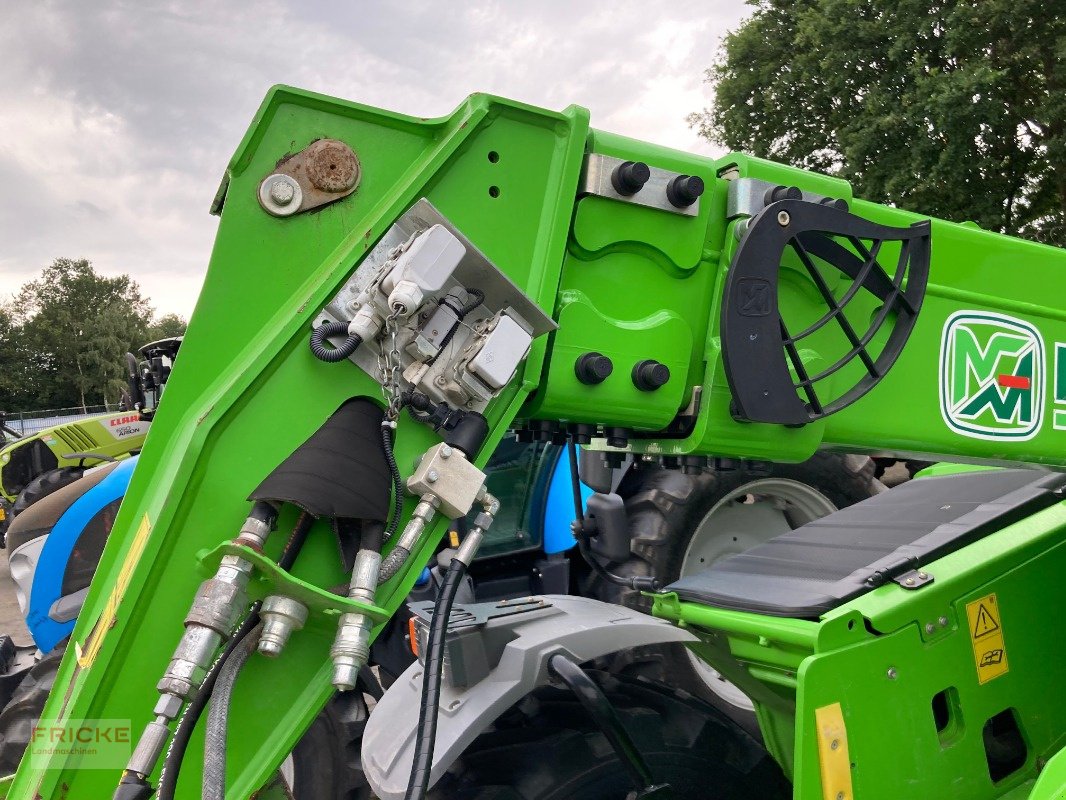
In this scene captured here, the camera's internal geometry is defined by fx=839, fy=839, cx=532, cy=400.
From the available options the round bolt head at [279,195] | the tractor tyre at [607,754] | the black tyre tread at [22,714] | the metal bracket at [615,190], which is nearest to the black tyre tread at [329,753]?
the black tyre tread at [22,714]

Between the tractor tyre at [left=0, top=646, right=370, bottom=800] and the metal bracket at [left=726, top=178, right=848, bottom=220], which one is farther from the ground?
the metal bracket at [left=726, top=178, right=848, bottom=220]

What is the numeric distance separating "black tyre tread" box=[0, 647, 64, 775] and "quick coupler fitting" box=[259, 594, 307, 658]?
7.44 feet

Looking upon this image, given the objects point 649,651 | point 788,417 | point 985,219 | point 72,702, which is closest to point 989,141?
point 985,219

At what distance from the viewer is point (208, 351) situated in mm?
1464

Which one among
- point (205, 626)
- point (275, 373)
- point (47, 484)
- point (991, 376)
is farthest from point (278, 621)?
point (47, 484)

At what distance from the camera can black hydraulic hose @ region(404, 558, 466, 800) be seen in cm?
139

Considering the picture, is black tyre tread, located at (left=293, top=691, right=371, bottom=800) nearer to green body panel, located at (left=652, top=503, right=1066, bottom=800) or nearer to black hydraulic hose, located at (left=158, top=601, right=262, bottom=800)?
green body panel, located at (left=652, top=503, right=1066, bottom=800)

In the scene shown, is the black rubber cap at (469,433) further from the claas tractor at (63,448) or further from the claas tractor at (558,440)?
the claas tractor at (63,448)

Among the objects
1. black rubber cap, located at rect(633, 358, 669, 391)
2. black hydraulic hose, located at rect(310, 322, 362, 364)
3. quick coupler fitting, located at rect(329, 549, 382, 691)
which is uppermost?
black hydraulic hose, located at rect(310, 322, 362, 364)

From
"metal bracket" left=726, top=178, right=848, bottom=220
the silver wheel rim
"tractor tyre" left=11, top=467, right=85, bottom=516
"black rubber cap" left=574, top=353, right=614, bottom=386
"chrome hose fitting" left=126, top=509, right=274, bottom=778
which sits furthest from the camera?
"tractor tyre" left=11, top=467, right=85, bottom=516

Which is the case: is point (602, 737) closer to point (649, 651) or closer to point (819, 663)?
point (819, 663)

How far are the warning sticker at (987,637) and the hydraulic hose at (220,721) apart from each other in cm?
149

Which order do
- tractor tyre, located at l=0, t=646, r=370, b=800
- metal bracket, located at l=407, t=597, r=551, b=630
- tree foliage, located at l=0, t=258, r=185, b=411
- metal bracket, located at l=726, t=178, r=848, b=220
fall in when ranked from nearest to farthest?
metal bracket, located at l=726, t=178, r=848, b=220 → metal bracket, located at l=407, t=597, r=551, b=630 → tractor tyre, located at l=0, t=646, r=370, b=800 → tree foliage, located at l=0, t=258, r=185, b=411

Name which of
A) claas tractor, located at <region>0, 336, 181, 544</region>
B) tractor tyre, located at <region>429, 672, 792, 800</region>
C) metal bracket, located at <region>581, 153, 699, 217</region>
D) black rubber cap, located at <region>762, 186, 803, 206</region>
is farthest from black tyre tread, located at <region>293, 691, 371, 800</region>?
claas tractor, located at <region>0, 336, 181, 544</region>
